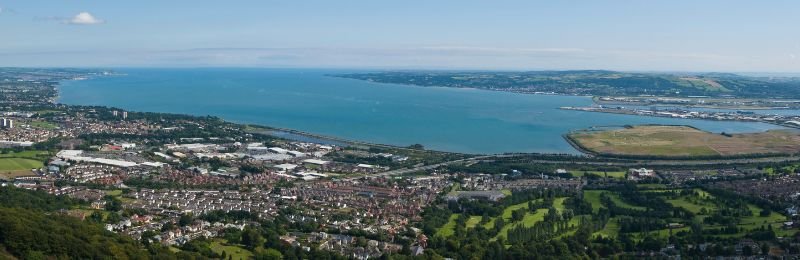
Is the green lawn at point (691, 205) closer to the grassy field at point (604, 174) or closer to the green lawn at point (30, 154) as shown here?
the grassy field at point (604, 174)

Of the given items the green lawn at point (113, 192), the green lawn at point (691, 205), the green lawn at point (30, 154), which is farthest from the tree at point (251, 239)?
the green lawn at point (30, 154)

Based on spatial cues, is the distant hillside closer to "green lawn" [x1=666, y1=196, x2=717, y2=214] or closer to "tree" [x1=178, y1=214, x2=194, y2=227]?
"green lawn" [x1=666, y1=196, x2=717, y2=214]

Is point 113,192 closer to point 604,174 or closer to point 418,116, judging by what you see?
point 604,174

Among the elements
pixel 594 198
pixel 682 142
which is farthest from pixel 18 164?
pixel 682 142

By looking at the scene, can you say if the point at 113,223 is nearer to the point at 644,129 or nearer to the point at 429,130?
the point at 429,130

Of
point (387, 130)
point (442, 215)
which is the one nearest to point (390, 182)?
point (442, 215)
